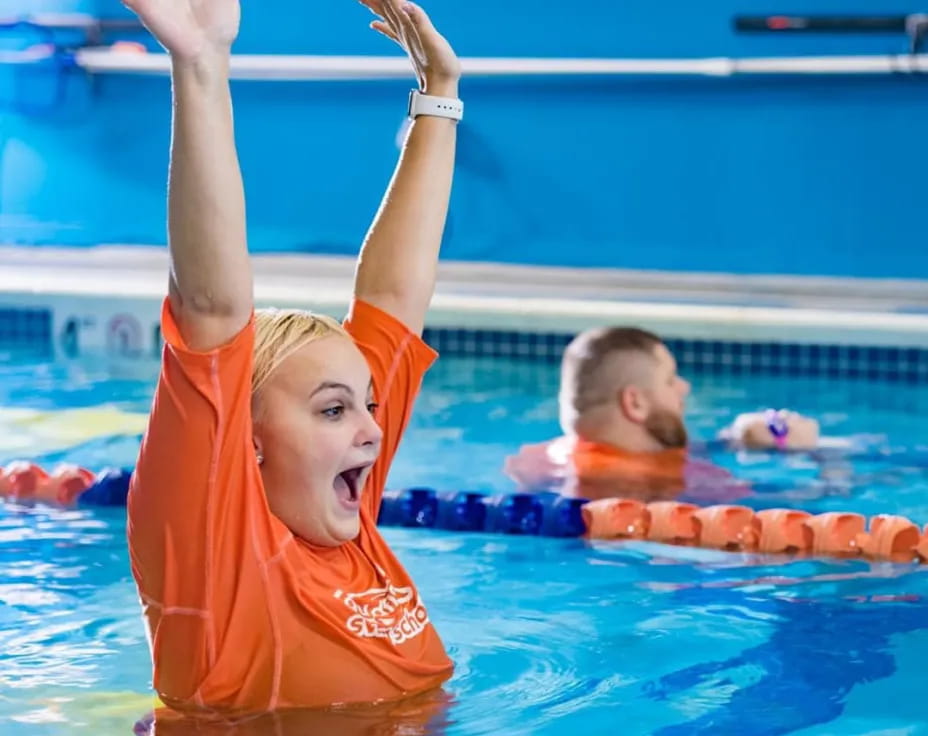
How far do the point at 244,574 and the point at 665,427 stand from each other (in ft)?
11.7

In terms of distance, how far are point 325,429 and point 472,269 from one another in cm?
785

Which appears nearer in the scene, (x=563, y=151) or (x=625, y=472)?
(x=625, y=472)

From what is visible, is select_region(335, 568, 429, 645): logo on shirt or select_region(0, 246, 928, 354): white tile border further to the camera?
select_region(0, 246, 928, 354): white tile border

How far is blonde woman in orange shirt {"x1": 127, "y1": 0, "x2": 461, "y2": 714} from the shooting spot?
2.25 metres

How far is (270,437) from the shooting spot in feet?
8.93

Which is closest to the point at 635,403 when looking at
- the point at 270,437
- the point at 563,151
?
the point at 270,437

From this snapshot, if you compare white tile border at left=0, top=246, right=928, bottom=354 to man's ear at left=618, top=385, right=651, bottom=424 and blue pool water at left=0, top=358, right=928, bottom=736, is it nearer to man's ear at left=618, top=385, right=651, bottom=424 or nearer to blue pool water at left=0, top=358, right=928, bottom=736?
blue pool water at left=0, top=358, right=928, bottom=736

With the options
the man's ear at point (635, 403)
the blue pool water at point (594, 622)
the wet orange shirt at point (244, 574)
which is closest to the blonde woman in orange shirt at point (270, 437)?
the wet orange shirt at point (244, 574)

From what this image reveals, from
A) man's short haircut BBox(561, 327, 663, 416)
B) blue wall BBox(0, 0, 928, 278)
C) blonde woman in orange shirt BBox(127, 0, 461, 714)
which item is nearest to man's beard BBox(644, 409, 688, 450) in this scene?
man's short haircut BBox(561, 327, 663, 416)

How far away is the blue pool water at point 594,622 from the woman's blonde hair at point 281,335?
68 cm

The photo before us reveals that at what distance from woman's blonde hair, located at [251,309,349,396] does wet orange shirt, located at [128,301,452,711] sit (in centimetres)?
20

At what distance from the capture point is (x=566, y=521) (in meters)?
5.04

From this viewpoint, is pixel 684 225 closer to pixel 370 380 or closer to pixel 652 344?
pixel 652 344

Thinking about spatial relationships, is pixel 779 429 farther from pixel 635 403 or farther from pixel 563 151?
pixel 563 151
